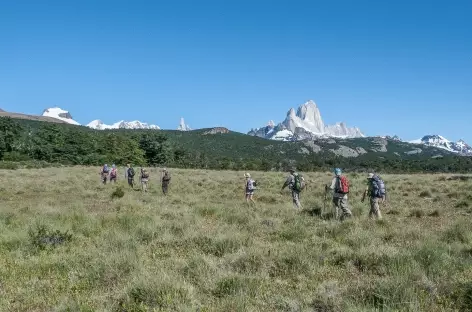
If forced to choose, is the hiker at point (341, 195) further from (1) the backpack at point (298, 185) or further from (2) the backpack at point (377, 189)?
(1) the backpack at point (298, 185)

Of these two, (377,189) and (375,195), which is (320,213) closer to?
(375,195)

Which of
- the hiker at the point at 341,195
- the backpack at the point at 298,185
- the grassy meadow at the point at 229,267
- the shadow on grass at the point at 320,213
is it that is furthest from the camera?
the backpack at the point at 298,185

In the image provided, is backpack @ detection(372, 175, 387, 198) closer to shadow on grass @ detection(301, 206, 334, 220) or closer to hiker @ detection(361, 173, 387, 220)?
hiker @ detection(361, 173, 387, 220)

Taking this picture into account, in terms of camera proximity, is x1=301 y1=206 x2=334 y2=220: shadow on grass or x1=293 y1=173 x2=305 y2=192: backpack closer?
x1=301 y1=206 x2=334 y2=220: shadow on grass

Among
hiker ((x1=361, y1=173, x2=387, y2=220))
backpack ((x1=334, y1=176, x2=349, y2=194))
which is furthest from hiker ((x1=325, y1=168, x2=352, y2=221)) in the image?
hiker ((x1=361, y1=173, x2=387, y2=220))

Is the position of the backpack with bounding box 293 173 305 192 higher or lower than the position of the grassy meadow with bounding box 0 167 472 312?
higher

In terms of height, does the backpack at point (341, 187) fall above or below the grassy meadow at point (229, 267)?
above

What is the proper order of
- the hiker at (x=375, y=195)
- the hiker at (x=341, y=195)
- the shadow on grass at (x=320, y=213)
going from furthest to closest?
the shadow on grass at (x=320, y=213), the hiker at (x=375, y=195), the hiker at (x=341, y=195)

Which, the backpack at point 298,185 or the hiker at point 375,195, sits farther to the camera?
the backpack at point 298,185

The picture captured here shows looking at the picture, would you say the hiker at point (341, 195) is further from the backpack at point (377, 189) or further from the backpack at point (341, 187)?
the backpack at point (377, 189)

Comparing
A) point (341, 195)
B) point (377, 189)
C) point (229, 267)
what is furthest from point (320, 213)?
point (229, 267)

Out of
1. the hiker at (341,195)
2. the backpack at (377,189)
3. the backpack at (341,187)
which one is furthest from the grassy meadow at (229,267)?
the backpack at (377,189)

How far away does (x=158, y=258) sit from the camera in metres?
8.81

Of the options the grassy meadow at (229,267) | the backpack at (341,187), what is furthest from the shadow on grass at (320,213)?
the grassy meadow at (229,267)
